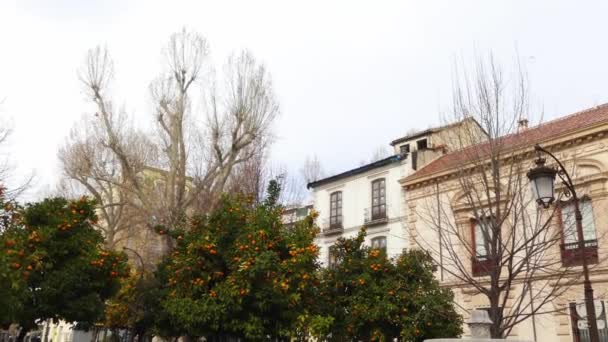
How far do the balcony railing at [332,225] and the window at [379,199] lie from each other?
6.27 feet

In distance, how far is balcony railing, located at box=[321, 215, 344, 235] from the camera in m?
24.9

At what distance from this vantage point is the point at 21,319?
503 inches

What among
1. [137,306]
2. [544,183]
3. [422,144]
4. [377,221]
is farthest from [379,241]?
[544,183]

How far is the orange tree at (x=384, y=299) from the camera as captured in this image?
563 inches

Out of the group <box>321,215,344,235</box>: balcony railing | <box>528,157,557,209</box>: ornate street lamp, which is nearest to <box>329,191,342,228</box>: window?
<box>321,215,344,235</box>: balcony railing

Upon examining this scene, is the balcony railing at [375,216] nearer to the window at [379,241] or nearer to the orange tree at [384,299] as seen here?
the window at [379,241]

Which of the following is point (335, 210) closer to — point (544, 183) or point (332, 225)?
point (332, 225)

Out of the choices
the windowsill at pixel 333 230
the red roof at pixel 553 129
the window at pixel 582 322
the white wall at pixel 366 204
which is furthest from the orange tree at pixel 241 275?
the windowsill at pixel 333 230

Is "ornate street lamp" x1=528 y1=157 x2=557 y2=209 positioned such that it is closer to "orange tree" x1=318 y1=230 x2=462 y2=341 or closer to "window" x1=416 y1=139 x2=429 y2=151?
"orange tree" x1=318 y1=230 x2=462 y2=341

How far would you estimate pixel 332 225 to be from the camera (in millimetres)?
25391

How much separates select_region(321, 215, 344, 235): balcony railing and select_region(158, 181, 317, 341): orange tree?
1013cm

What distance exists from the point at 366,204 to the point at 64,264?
1392 centimetres

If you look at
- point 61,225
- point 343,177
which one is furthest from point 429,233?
point 61,225

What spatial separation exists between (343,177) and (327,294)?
1095 centimetres
